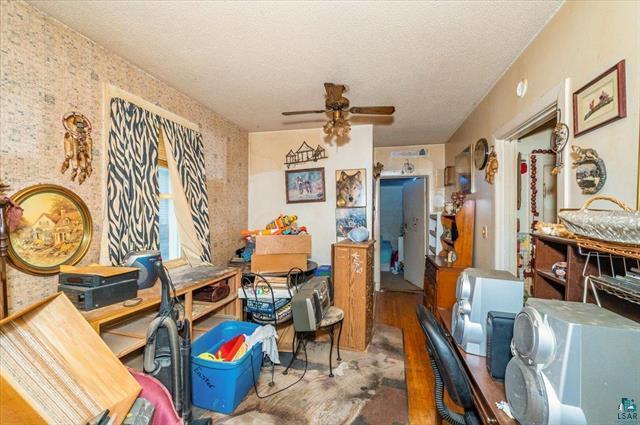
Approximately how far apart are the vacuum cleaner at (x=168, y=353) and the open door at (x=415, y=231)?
405 centimetres

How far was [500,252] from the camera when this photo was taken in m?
2.27

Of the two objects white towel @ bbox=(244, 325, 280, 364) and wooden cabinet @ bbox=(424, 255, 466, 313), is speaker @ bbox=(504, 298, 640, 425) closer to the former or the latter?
white towel @ bbox=(244, 325, 280, 364)

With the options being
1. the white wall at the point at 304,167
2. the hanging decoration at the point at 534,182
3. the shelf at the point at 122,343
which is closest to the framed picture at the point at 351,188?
the white wall at the point at 304,167

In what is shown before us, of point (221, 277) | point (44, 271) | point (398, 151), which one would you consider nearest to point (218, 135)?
point (221, 277)

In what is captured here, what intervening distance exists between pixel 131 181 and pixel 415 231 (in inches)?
173

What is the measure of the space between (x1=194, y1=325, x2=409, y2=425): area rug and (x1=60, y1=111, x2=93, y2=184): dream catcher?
1.76 metres

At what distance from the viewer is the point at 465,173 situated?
3.18 meters

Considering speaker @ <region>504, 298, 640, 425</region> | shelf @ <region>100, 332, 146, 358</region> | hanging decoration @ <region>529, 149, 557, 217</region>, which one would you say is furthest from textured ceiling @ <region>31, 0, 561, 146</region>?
shelf @ <region>100, 332, 146, 358</region>

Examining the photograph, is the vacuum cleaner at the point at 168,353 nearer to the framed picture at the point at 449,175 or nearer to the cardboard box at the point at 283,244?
the cardboard box at the point at 283,244

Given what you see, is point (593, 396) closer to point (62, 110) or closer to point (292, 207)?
point (62, 110)

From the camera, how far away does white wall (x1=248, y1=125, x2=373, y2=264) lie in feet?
11.3

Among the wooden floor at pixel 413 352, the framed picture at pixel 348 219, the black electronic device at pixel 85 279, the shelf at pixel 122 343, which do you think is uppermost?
the framed picture at pixel 348 219

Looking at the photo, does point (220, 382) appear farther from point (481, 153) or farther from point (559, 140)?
point (481, 153)

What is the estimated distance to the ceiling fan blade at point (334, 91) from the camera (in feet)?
7.32
